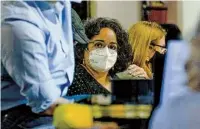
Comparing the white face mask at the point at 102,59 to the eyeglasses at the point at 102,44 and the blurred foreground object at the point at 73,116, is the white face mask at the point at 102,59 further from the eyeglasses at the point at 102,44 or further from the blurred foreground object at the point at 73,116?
the blurred foreground object at the point at 73,116

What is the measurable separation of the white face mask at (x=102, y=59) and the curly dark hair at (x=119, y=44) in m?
0.01

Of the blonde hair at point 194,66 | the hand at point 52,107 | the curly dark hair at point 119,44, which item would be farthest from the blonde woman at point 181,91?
the hand at point 52,107

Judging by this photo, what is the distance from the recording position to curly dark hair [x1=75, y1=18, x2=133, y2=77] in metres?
1.34

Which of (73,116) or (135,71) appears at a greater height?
(135,71)

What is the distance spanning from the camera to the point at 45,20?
4.34ft

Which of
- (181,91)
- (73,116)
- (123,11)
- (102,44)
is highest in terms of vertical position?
(123,11)

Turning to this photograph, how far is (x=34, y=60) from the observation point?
131 centimetres

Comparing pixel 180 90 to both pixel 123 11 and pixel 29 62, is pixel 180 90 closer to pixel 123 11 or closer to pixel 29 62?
pixel 123 11

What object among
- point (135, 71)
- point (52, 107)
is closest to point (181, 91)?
point (135, 71)

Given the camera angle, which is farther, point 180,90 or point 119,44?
point 119,44

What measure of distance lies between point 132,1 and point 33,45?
1.10ft

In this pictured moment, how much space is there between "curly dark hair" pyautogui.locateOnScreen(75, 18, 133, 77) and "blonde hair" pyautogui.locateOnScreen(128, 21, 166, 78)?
2 cm

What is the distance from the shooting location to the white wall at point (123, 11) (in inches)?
52.6

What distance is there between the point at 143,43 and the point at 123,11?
4.6 inches
